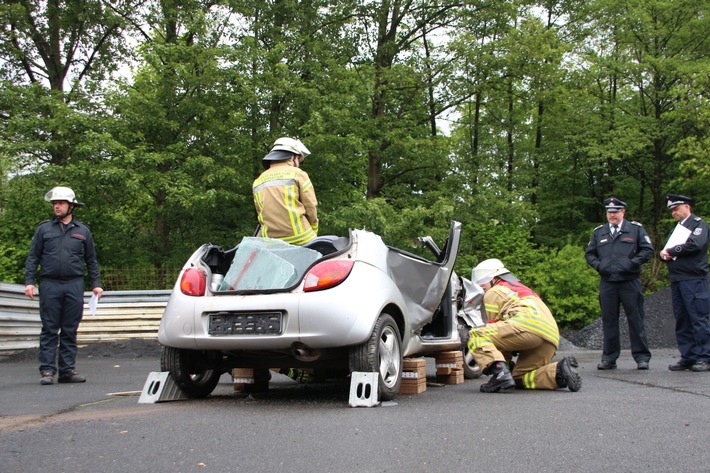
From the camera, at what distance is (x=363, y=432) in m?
4.12

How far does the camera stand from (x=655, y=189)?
27031 mm

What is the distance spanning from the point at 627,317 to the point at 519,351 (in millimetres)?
2870

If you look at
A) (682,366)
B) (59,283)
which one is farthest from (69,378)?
(682,366)

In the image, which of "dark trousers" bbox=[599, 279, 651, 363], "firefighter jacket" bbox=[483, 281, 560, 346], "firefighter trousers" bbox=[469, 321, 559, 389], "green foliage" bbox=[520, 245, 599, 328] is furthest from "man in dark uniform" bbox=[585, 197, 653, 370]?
"green foliage" bbox=[520, 245, 599, 328]

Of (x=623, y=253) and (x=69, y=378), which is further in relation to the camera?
(x=623, y=253)

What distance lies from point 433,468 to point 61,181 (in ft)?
47.1

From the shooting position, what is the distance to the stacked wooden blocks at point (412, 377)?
6.11 metres

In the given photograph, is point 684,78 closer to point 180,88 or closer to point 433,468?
point 180,88

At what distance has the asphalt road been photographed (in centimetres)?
340

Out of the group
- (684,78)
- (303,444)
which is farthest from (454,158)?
(303,444)

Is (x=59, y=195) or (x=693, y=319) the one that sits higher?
(x=59, y=195)

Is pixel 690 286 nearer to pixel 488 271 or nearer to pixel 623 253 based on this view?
pixel 623 253

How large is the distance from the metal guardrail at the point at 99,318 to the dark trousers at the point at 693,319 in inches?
346

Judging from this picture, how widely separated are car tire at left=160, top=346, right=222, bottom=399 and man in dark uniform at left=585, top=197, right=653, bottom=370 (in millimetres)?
5004
